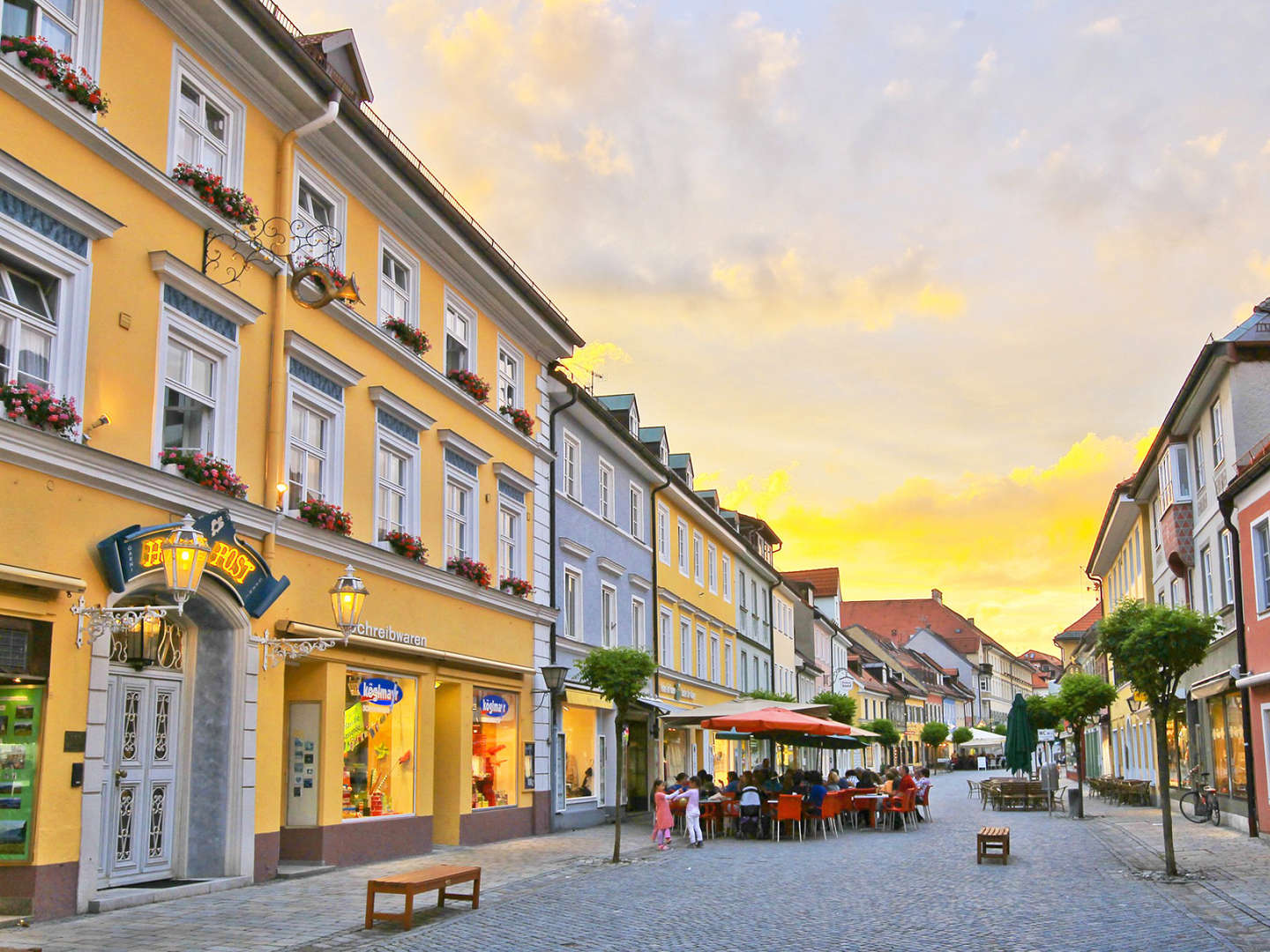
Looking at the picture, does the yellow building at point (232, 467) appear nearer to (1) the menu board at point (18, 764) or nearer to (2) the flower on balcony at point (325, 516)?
(1) the menu board at point (18, 764)

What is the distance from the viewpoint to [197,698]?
48.3 feet

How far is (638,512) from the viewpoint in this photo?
33844mm

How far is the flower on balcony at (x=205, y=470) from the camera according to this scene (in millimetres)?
13664

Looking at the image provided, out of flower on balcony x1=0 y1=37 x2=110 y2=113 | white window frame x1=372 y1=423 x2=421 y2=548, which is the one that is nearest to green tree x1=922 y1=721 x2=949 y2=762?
white window frame x1=372 y1=423 x2=421 y2=548

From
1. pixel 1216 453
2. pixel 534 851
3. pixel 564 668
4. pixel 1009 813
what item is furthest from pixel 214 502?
pixel 1009 813

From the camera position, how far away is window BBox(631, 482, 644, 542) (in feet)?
110

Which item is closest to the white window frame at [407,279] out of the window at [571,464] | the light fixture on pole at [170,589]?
the light fixture on pole at [170,589]

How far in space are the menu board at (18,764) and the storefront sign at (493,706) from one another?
10.9 metres

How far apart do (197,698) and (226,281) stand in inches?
191

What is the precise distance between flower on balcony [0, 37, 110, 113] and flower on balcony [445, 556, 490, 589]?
32.2 ft

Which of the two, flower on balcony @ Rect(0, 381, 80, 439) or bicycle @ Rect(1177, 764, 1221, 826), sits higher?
flower on balcony @ Rect(0, 381, 80, 439)

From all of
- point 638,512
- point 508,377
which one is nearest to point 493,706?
point 508,377

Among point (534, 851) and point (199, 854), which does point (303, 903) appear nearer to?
point (199, 854)

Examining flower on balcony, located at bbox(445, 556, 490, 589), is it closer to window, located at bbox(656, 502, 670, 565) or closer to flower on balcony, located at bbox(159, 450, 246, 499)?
flower on balcony, located at bbox(159, 450, 246, 499)
